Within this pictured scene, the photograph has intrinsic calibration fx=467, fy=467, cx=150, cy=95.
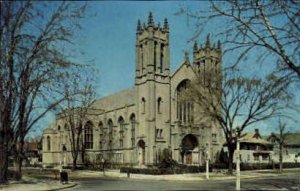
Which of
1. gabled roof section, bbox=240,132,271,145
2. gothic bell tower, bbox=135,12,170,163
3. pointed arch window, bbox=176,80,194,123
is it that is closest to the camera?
gothic bell tower, bbox=135,12,170,163

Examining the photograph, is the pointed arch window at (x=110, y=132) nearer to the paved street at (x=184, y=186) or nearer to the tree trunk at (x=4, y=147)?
the paved street at (x=184, y=186)

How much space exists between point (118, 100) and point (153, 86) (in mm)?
20672

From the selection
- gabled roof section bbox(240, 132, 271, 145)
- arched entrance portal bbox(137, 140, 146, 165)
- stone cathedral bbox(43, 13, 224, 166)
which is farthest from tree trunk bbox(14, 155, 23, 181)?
gabled roof section bbox(240, 132, 271, 145)

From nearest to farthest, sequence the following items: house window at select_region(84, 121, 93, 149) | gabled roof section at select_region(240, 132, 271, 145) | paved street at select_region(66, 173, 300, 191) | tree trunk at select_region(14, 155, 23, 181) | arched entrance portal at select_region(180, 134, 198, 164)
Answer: paved street at select_region(66, 173, 300, 191), tree trunk at select_region(14, 155, 23, 181), arched entrance portal at select_region(180, 134, 198, 164), house window at select_region(84, 121, 93, 149), gabled roof section at select_region(240, 132, 271, 145)

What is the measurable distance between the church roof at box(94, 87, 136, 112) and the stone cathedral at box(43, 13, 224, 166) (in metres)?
0.43

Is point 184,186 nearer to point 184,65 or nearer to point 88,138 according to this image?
point 184,65

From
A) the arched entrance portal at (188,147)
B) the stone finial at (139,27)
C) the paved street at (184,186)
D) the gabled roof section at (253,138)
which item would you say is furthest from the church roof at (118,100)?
the paved street at (184,186)

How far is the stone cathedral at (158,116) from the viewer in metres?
76.8

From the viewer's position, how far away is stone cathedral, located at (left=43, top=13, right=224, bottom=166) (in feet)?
252

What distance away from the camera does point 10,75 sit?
33.3 metres

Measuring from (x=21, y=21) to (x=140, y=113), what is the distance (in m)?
48.3

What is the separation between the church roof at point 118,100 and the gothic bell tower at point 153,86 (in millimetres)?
6098

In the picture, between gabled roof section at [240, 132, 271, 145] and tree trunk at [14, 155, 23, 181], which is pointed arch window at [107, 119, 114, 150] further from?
tree trunk at [14, 155, 23, 181]

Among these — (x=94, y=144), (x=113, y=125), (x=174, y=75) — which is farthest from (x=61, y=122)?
(x=174, y=75)
